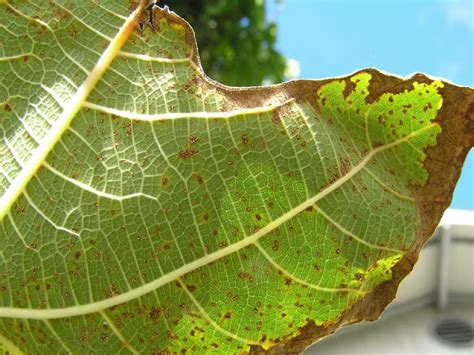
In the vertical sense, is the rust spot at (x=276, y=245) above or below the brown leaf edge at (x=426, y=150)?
below

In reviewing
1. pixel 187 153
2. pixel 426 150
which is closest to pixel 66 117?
pixel 187 153

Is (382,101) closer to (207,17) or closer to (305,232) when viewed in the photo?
(305,232)

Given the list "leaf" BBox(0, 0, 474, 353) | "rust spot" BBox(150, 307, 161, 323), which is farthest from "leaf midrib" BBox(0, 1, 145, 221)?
"rust spot" BBox(150, 307, 161, 323)

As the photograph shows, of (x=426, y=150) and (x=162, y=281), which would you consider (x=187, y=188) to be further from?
(x=426, y=150)

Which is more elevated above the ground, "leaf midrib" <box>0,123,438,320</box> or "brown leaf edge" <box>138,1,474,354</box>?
"brown leaf edge" <box>138,1,474,354</box>

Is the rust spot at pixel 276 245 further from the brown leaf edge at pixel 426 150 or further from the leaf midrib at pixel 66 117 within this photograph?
the leaf midrib at pixel 66 117

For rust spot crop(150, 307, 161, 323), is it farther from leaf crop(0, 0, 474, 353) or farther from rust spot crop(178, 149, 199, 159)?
rust spot crop(178, 149, 199, 159)

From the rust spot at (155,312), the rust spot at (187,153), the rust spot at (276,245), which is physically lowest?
the rust spot at (155,312)

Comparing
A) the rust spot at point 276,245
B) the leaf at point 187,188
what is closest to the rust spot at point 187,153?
the leaf at point 187,188
